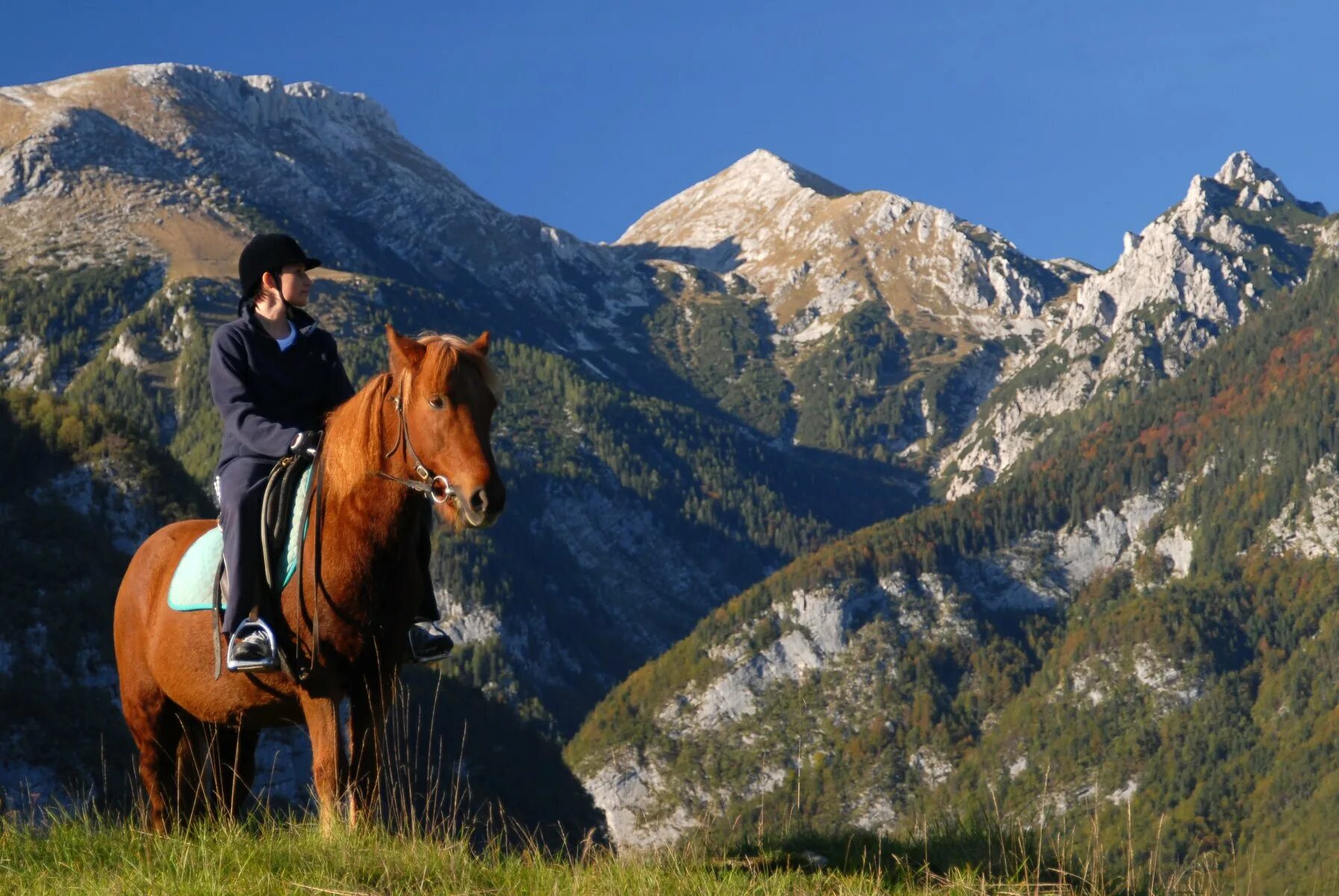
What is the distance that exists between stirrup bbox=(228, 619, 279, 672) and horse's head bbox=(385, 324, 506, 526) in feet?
6.64

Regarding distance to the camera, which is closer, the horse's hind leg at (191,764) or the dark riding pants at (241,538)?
the dark riding pants at (241,538)

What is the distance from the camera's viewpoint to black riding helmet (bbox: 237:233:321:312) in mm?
13695

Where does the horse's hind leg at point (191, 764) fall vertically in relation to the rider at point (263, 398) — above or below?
below

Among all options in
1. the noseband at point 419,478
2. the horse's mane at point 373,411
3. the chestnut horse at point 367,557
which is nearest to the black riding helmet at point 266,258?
the chestnut horse at point 367,557

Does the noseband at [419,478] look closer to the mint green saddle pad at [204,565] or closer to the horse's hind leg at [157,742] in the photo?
the mint green saddle pad at [204,565]

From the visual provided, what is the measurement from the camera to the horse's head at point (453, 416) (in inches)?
438

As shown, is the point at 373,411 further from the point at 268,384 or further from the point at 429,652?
the point at 429,652

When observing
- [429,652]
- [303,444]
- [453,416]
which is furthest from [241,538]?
[453,416]

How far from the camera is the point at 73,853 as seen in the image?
477 inches

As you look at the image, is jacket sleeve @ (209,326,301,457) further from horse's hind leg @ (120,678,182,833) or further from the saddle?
horse's hind leg @ (120,678,182,833)

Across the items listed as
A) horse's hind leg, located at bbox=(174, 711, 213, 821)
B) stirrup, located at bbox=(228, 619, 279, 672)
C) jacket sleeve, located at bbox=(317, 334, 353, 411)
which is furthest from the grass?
jacket sleeve, located at bbox=(317, 334, 353, 411)

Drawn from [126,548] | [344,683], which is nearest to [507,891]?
[344,683]

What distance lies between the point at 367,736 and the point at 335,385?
3761mm

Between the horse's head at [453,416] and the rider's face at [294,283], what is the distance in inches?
82.5
